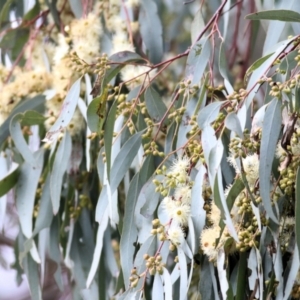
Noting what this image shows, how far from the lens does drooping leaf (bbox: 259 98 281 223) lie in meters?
0.97

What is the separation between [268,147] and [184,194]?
0.49 feet

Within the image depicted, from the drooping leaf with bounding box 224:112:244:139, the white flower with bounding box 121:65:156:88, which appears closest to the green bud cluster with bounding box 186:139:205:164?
the drooping leaf with bounding box 224:112:244:139

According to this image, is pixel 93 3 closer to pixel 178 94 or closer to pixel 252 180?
pixel 178 94

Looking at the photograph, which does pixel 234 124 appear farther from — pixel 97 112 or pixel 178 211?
pixel 97 112

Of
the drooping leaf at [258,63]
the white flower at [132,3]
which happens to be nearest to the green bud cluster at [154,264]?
the drooping leaf at [258,63]

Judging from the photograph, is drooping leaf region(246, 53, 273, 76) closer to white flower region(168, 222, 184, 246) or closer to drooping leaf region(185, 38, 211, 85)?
drooping leaf region(185, 38, 211, 85)

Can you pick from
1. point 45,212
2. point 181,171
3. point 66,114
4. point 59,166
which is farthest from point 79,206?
point 181,171

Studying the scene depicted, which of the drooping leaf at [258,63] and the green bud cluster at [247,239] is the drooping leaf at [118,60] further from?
the green bud cluster at [247,239]

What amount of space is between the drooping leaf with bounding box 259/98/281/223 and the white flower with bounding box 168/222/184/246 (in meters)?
0.14

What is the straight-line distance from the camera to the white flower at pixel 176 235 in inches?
40.8

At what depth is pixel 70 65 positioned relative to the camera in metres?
1.32

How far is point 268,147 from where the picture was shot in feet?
3.23

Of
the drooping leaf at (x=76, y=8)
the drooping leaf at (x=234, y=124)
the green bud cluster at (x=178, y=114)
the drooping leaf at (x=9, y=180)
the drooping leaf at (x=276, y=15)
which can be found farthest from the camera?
the drooping leaf at (x=76, y=8)

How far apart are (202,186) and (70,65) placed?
1.33ft
